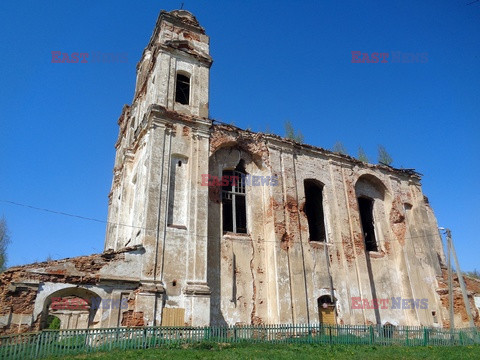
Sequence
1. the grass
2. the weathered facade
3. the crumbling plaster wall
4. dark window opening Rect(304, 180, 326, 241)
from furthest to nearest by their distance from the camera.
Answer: dark window opening Rect(304, 180, 326, 241), the weathered facade, the crumbling plaster wall, the grass

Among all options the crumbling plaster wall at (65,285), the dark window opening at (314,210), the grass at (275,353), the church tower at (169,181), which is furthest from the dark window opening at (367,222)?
the crumbling plaster wall at (65,285)

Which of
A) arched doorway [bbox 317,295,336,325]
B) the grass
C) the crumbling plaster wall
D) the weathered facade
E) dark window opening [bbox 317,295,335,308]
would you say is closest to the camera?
the grass

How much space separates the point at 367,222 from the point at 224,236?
892cm

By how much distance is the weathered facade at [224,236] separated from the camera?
11445mm

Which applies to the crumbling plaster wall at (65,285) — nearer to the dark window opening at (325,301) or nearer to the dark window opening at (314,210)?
the dark window opening at (325,301)

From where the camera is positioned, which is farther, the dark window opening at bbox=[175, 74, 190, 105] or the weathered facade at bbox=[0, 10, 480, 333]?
the dark window opening at bbox=[175, 74, 190, 105]

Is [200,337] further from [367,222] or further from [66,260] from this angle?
[367,222]

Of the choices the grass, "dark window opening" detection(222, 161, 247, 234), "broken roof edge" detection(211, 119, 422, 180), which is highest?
"broken roof edge" detection(211, 119, 422, 180)

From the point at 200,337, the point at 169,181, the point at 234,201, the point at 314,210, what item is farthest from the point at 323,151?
the point at 200,337

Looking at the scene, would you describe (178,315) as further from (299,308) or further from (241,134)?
(241,134)

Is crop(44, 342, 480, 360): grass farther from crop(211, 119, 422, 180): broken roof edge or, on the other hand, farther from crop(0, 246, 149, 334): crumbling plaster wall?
crop(211, 119, 422, 180): broken roof edge

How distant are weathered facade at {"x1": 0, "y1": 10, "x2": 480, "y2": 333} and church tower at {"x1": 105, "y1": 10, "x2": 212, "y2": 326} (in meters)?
0.05

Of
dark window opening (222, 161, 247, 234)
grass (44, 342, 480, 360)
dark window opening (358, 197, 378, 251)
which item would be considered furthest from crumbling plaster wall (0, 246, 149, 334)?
dark window opening (358, 197, 378, 251)

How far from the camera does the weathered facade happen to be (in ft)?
37.6
